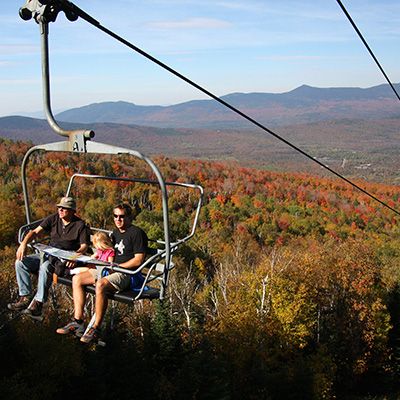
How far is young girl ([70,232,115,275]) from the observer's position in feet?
22.5

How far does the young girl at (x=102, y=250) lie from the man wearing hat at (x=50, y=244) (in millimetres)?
263

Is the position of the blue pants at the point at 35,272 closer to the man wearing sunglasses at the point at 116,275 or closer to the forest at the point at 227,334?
the man wearing sunglasses at the point at 116,275

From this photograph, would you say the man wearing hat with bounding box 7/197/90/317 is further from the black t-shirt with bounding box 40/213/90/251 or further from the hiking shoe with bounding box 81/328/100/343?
the hiking shoe with bounding box 81/328/100/343

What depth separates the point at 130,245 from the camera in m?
6.77

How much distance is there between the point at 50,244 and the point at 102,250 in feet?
3.23

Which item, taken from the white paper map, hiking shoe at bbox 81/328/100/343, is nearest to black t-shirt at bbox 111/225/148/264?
the white paper map

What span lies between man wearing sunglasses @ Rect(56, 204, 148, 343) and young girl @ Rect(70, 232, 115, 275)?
0.23 feet

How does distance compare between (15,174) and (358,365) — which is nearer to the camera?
(358,365)

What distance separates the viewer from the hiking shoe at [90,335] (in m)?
6.55

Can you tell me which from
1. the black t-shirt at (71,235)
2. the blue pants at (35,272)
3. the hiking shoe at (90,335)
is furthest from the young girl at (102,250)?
the hiking shoe at (90,335)

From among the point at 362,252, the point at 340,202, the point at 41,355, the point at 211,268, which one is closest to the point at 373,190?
the point at 340,202

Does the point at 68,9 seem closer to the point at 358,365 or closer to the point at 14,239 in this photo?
the point at 358,365

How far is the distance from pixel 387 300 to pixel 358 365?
6.61m

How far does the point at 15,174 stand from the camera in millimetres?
76500
